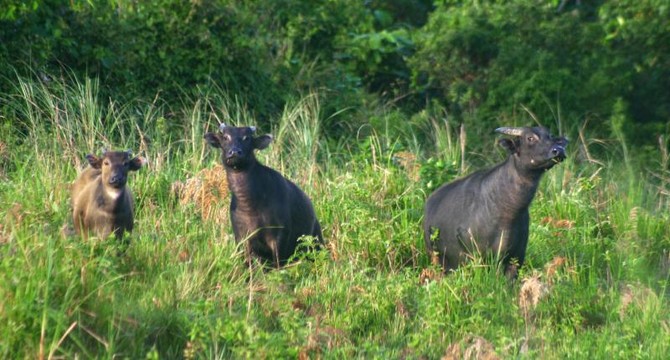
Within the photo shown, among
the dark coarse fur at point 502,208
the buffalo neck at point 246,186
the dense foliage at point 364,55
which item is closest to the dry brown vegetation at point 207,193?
the buffalo neck at point 246,186

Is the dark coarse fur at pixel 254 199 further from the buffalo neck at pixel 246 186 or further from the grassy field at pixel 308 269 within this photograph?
the grassy field at pixel 308 269

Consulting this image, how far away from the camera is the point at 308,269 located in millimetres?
9391

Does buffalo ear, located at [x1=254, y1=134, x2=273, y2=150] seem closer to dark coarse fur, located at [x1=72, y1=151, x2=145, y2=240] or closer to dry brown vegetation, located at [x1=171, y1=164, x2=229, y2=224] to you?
dry brown vegetation, located at [x1=171, y1=164, x2=229, y2=224]

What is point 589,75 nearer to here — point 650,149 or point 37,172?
point 650,149

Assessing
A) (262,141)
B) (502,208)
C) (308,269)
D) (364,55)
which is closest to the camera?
(308,269)

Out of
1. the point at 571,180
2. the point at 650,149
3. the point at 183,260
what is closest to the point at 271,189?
the point at 183,260

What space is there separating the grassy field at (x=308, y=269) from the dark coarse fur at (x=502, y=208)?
0.20 metres

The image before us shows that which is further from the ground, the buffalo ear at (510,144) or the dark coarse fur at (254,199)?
the buffalo ear at (510,144)

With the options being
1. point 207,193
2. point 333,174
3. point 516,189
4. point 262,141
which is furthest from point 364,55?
point 516,189

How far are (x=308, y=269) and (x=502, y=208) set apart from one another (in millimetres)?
1591

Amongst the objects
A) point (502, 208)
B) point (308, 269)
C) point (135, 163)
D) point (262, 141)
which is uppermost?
point (262, 141)

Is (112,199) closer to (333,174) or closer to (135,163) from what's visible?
(135,163)

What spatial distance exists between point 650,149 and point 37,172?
923cm

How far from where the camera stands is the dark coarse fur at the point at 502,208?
A: 958cm
